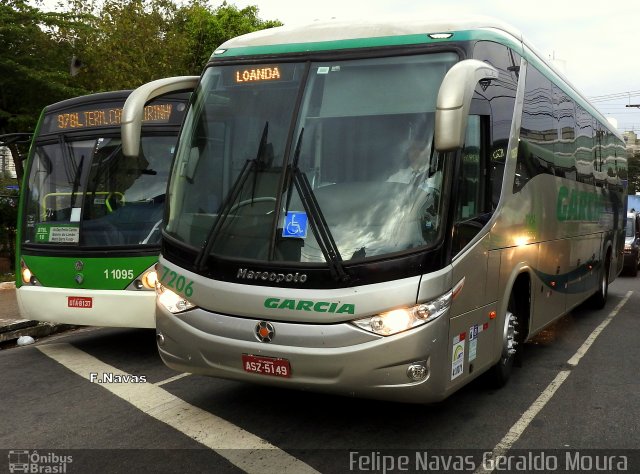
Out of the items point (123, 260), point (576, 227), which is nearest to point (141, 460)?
point (123, 260)

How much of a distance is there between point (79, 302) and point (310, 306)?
4.02 m

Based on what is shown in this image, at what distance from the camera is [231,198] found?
4.95 meters

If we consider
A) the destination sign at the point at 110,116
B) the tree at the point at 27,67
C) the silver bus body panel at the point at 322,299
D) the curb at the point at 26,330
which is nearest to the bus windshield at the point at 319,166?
the silver bus body panel at the point at 322,299

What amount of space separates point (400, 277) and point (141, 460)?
2108mm

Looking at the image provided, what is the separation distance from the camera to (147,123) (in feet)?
26.3

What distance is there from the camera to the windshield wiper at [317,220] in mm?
4512

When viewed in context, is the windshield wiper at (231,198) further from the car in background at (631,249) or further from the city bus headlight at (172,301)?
the car in background at (631,249)

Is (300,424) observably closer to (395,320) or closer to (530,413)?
(395,320)

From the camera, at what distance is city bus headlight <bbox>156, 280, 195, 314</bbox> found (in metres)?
5.04

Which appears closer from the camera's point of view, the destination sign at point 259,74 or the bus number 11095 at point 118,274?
the destination sign at point 259,74

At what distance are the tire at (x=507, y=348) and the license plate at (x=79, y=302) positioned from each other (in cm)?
430

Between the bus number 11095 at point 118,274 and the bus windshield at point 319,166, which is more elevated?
the bus windshield at point 319,166

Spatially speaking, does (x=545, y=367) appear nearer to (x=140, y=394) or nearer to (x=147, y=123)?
(x=140, y=394)

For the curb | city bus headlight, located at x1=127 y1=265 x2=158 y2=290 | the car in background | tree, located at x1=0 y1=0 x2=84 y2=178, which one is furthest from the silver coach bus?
the car in background
